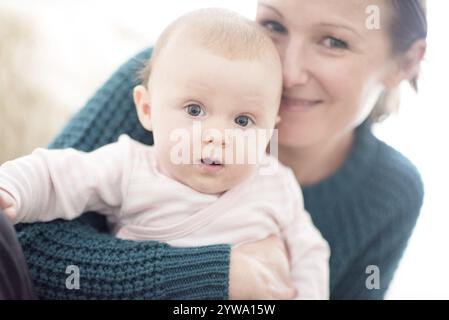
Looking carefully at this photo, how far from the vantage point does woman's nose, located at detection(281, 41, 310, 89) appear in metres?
1.01

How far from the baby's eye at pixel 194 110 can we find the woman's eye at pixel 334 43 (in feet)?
0.94

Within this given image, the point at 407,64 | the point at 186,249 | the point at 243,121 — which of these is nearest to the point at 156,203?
the point at 186,249

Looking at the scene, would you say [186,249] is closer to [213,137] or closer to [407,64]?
[213,137]

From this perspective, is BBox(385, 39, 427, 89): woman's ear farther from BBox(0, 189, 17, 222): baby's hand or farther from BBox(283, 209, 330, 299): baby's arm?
BBox(0, 189, 17, 222): baby's hand

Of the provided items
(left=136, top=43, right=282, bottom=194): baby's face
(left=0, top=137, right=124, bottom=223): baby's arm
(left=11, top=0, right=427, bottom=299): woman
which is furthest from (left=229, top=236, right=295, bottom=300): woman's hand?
(left=0, top=137, right=124, bottom=223): baby's arm

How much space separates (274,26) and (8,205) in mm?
527

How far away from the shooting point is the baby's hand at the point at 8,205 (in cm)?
81

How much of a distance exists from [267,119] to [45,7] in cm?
53

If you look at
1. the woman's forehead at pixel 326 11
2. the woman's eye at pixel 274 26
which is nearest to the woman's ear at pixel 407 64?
the woman's forehead at pixel 326 11

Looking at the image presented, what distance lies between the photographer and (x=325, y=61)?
41.7 inches

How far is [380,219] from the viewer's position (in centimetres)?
119

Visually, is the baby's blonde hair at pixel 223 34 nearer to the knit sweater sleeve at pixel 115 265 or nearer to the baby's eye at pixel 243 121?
Result: the baby's eye at pixel 243 121
